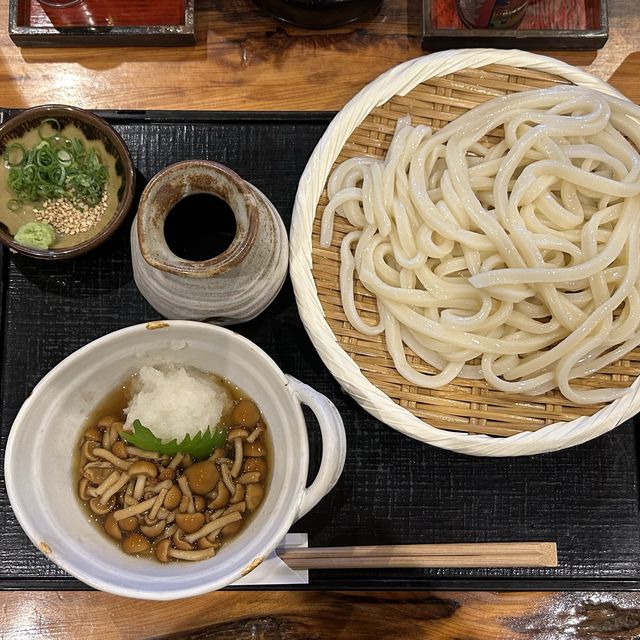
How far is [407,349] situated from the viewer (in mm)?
1653

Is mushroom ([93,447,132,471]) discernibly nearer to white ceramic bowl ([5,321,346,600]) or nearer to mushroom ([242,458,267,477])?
white ceramic bowl ([5,321,346,600])

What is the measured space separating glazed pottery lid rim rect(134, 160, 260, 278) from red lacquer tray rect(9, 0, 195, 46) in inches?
29.8

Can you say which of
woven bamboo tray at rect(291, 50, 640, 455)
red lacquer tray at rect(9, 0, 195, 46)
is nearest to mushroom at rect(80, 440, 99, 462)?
woven bamboo tray at rect(291, 50, 640, 455)

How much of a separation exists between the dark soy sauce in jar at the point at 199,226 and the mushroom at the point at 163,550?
0.71 meters

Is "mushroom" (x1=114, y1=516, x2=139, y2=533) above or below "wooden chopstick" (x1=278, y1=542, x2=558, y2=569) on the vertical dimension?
above

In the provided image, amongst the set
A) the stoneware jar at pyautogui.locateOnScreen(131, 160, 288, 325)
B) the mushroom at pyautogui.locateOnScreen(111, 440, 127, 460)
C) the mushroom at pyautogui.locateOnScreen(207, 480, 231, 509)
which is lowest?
the mushroom at pyautogui.locateOnScreen(207, 480, 231, 509)

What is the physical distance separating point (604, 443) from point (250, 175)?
4.17 ft

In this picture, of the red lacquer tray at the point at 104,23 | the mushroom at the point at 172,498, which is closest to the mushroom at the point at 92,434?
the mushroom at the point at 172,498

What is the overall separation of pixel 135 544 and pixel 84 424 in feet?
1.05

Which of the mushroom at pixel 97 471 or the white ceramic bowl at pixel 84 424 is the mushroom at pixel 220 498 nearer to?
the white ceramic bowl at pixel 84 424

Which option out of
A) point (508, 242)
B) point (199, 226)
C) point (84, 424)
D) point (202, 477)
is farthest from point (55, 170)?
point (508, 242)

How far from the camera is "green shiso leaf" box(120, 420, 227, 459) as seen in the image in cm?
142

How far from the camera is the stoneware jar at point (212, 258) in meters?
1.30

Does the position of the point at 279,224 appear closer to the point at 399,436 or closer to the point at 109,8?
the point at 399,436
